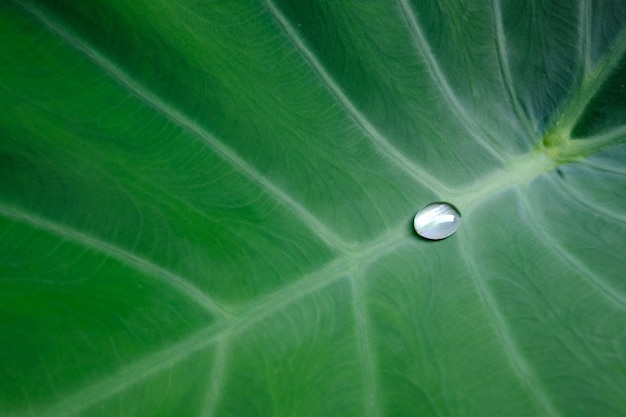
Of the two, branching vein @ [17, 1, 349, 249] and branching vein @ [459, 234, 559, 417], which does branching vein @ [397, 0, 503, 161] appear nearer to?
branching vein @ [459, 234, 559, 417]

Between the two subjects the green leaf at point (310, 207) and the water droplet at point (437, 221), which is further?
the water droplet at point (437, 221)

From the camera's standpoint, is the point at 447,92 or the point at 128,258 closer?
the point at 128,258

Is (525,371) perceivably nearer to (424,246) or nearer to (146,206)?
(424,246)

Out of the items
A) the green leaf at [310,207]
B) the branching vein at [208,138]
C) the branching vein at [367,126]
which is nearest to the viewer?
the green leaf at [310,207]

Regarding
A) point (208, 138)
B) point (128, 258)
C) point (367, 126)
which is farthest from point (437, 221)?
point (128, 258)

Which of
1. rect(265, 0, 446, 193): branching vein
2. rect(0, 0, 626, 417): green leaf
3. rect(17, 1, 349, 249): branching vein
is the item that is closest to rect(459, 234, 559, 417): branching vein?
rect(0, 0, 626, 417): green leaf

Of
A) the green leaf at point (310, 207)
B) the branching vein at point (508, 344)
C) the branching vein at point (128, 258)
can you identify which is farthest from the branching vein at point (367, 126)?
the branching vein at point (128, 258)

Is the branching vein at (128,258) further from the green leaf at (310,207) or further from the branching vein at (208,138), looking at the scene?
the branching vein at (208,138)

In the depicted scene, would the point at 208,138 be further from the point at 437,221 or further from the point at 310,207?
the point at 437,221
